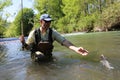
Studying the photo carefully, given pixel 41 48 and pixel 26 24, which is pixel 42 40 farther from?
pixel 26 24

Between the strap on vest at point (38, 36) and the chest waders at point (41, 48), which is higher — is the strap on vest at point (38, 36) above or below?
above

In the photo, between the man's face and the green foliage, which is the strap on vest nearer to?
the man's face

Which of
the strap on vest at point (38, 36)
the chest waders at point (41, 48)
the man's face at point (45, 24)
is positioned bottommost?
the chest waders at point (41, 48)

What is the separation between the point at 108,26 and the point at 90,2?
13202 mm

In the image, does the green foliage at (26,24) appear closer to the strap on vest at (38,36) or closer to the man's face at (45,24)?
the strap on vest at (38,36)

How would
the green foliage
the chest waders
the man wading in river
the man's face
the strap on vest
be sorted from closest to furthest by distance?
the man's face → the man wading in river → the strap on vest → the chest waders → the green foliage

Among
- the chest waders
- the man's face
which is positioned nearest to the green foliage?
the chest waders

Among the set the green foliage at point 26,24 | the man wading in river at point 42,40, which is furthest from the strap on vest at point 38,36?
the green foliage at point 26,24

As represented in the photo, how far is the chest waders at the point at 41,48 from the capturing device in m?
7.61

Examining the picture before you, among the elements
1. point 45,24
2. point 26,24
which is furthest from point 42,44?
point 26,24

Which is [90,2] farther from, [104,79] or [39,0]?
[104,79]

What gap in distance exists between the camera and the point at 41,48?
793 cm

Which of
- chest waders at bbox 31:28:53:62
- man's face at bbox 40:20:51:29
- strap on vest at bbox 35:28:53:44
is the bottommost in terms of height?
chest waders at bbox 31:28:53:62

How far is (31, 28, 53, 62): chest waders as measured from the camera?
7606 mm
